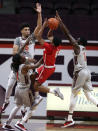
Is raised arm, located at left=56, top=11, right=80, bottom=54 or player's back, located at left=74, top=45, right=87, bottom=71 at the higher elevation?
raised arm, located at left=56, top=11, right=80, bottom=54

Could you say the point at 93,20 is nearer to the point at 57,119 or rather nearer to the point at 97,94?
the point at 97,94

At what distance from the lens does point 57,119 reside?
10172mm

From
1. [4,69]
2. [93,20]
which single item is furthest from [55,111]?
[93,20]

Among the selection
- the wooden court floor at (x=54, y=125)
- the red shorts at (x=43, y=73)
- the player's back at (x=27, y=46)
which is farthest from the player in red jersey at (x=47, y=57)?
the wooden court floor at (x=54, y=125)

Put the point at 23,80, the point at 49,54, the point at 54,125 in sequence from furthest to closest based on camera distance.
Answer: the point at 54,125, the point at 49,54, the point at 23,80

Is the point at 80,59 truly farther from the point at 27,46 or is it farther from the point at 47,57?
the point at 27,46

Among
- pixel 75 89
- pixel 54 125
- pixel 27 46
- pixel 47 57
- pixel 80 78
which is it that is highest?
pixel 27 46

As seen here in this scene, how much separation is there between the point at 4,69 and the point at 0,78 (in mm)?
236

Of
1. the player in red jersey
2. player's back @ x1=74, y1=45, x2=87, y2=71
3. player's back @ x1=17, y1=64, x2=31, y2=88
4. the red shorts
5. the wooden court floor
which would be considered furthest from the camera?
player's back @ x1=74, y1=45, x2=87, y2=71

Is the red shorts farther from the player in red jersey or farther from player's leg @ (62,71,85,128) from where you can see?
player's leg @ (62,71,85,128)

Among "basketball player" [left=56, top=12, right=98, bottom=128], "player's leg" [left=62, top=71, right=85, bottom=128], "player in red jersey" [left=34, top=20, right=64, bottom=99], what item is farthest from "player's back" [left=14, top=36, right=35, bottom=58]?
"player's leg" [left=62, top=71, right=85, bottom=128]

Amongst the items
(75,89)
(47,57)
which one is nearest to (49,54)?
(47,57)

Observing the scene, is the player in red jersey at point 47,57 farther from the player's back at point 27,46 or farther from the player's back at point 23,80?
the player's back at point 27,46

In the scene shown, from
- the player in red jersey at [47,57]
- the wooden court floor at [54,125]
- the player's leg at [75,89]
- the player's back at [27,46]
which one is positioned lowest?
the wooden court floor at [54,125]
